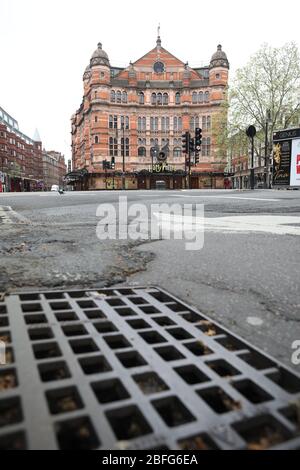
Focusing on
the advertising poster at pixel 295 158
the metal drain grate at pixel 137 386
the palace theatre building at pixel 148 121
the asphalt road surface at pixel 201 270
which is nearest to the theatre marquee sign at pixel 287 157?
the advertising poster at pixel 295 158

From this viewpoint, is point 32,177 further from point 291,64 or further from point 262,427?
point 262,427

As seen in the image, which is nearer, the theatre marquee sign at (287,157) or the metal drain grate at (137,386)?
the metal drain grate at (137,386)

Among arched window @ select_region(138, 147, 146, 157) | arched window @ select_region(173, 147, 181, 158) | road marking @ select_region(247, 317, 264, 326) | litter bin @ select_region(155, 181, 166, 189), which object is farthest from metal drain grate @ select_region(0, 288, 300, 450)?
arched window @ select_region(173, 147, 181, 158)

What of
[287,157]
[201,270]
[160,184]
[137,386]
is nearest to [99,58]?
[160,184]

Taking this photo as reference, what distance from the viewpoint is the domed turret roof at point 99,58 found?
177ft

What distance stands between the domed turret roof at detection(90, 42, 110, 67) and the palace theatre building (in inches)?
5.9

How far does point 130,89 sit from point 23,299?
2285 inches

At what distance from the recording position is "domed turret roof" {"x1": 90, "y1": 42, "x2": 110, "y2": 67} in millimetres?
54000

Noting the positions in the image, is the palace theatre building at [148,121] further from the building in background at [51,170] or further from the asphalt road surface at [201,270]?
A: the building in background at [51,170]

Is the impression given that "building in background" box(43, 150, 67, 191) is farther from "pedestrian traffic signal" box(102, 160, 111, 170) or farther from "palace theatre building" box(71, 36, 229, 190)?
"pedestrian traffic signal" box(102, 160, 111, 170)

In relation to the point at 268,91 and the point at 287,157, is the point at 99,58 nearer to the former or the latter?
the point at 268,91

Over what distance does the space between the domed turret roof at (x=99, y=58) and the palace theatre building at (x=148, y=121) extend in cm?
15
